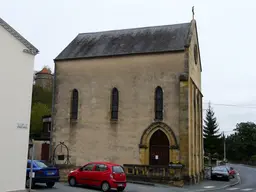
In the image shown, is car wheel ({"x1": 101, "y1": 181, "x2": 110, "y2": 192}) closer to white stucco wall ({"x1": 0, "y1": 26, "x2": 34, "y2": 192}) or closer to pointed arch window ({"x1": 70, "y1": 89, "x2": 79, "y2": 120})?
white stucco wall ({"x1": 0, "y1": 26, "x2": 34, "y2": 192})

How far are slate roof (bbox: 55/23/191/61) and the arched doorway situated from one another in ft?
21.8

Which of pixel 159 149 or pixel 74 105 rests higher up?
pixel 74 105

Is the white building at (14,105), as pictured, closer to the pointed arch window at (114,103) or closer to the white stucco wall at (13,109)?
the white stucco wall at (13,109)

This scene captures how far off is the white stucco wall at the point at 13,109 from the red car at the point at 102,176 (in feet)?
13.3

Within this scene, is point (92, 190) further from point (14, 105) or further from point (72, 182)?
point (14, 105)

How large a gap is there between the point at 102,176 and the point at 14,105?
239 inches

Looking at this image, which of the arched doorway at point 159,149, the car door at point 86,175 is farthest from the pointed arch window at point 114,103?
the car door at point 86,175

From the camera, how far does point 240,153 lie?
94625 millimetres

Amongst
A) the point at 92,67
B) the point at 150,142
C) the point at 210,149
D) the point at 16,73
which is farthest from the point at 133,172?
the point at 210,149

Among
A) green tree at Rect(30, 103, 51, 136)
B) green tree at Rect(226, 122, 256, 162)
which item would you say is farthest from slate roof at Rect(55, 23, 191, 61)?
green tree at Rect(226, 122, 256, 162)

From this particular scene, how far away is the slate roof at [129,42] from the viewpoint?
2781 centimetres

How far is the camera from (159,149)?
26375mm

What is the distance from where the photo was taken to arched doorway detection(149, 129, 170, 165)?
2616 centimetres

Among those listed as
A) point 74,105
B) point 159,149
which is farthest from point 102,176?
point 74,105
